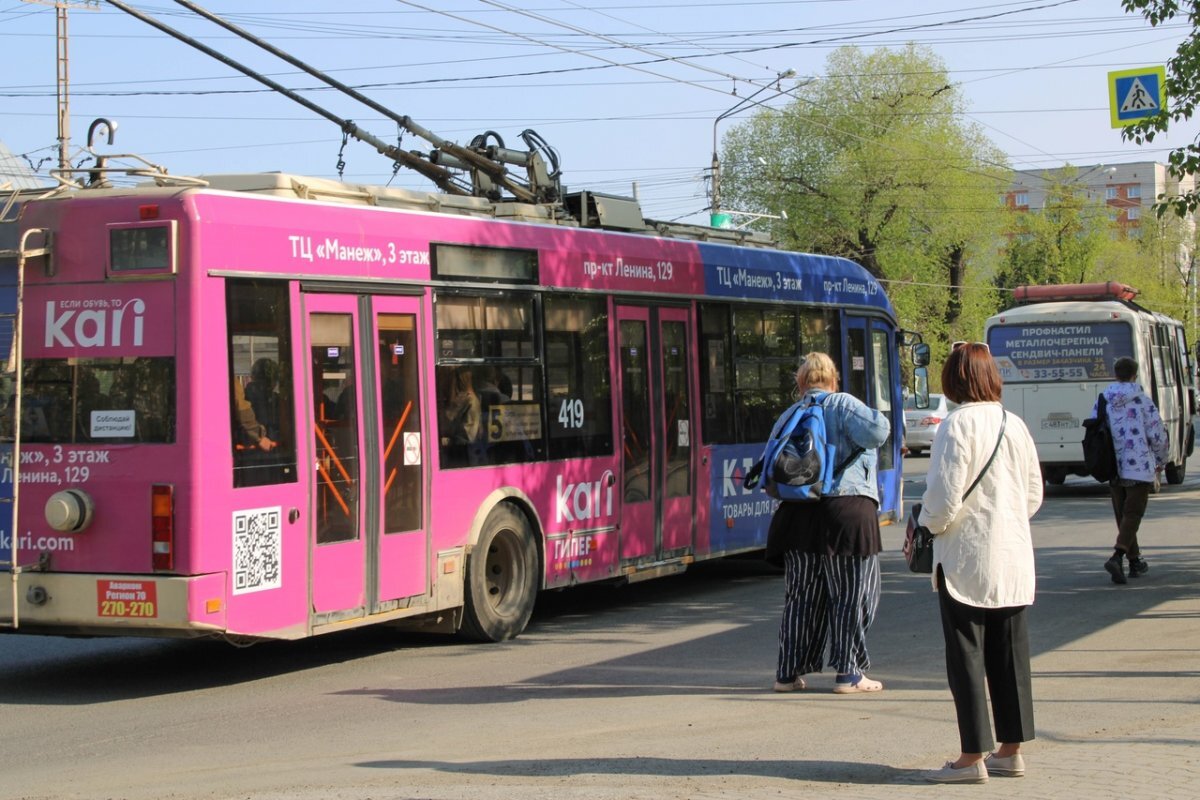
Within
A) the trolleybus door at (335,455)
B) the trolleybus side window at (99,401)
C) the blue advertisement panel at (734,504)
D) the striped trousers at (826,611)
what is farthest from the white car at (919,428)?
the trolleybus side window at (99,401)

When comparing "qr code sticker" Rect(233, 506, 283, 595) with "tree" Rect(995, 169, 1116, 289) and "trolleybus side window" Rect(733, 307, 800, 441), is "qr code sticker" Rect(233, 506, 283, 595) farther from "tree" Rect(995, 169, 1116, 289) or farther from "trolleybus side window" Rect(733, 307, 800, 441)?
"tree" Rect(995, 169, 1116, 289)

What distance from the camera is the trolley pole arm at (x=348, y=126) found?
11.2m

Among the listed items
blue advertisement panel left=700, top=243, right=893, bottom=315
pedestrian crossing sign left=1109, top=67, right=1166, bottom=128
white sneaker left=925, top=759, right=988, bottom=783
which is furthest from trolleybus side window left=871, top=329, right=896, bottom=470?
white sneaker left=925, top=759, right=988, bottom=783

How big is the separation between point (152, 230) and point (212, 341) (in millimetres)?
734

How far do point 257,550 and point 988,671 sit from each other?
445 centimetres

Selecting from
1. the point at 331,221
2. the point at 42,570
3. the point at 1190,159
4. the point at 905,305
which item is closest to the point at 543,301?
the point at 331,221

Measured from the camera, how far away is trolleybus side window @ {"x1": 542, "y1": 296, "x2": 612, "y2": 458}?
11656 mm

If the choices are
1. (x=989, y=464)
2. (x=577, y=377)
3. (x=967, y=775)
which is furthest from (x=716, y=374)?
(x=967, y=775)

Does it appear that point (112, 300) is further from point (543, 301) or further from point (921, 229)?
point (921, 229)

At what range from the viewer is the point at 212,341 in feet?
28.5

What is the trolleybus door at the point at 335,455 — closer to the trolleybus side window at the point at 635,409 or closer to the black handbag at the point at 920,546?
the trolleybus side window at the point at 635,409

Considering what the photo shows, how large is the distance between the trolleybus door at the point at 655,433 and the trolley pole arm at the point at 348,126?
105 inches

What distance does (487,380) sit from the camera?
35.8 feet

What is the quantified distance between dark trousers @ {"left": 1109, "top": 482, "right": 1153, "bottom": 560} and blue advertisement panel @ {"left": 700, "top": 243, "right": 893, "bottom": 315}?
3.57 meters
